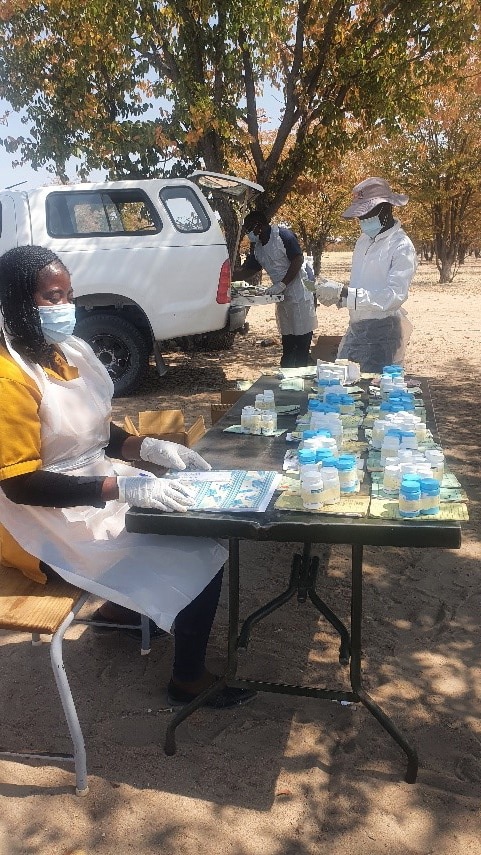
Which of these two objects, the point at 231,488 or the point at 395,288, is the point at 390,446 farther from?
the point at 395,288

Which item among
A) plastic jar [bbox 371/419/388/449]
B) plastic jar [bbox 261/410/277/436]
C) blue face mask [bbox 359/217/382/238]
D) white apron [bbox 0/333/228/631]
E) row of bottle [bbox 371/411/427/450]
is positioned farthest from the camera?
blue face mask [bbox 359/217/382/238]

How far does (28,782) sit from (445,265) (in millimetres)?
29775

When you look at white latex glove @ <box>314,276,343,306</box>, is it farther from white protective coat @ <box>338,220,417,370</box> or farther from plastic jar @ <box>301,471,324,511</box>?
plastic jar @ <box>301,471,324,511</box>

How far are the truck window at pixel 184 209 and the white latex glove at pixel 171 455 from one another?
214 inches

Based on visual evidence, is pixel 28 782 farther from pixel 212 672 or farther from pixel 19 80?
pixel 19 80

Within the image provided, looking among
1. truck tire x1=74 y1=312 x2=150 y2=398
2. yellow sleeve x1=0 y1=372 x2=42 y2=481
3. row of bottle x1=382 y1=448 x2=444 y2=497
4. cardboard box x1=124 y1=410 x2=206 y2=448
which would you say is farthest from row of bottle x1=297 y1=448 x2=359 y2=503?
truck tire x1=74 y1=312 x2=150 y2=398

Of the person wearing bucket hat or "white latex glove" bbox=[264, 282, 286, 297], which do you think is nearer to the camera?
the person wearing bucket hat

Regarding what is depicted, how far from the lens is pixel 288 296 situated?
7.82 m

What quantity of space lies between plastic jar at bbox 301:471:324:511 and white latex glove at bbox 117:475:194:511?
36 cm

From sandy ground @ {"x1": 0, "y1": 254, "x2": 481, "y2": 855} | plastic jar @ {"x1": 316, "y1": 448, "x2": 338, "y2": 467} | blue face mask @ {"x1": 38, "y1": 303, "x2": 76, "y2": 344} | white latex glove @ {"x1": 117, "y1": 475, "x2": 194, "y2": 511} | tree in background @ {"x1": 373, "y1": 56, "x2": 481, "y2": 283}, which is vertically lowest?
sandy ground @ {"x1": 0, "y1": 254, "x2": 481, "y2": 855}

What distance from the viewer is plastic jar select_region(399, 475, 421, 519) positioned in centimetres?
226

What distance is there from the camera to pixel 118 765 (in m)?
2.69

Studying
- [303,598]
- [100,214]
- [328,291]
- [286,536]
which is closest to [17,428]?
[286,536]

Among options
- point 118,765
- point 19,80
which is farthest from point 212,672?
point 19,80
